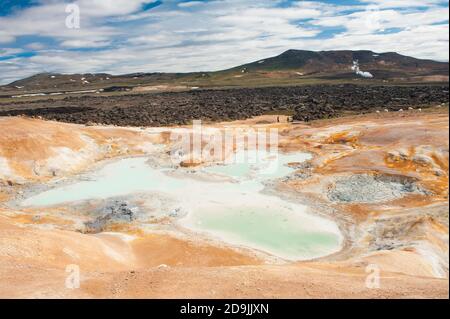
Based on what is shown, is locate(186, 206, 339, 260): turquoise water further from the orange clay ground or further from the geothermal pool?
the orange clay ground

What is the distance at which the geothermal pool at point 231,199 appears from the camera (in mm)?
28375

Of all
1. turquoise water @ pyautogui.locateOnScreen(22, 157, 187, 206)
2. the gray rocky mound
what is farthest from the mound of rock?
the gray rocky mound

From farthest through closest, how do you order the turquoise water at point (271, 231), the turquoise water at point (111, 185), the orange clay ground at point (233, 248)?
1. the turquoise water at point (111, 185)
2. the turquoise water at point (271, 231)
3. the orange clay ground at point (233, 248)

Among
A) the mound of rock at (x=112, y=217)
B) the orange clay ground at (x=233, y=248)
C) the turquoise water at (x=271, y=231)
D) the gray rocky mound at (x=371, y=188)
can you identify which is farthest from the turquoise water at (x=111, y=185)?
the gray rocky mound at (x=371, y=188)

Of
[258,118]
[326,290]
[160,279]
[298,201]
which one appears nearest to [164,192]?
[298,201]

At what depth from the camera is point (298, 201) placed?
35188 millimetres

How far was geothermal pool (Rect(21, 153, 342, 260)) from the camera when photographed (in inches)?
1117

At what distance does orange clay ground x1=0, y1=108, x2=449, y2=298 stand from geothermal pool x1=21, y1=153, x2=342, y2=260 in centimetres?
179

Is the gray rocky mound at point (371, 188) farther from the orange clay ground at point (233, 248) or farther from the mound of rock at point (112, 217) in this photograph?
the mound of rock at point (112, 217)

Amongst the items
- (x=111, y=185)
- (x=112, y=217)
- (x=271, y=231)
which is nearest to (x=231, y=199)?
(x=271, y=231)

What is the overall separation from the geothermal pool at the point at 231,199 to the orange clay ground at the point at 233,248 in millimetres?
1785

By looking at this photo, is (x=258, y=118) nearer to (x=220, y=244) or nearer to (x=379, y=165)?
(x=379, y=165)

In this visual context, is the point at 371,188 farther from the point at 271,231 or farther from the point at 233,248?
the point at 233,248

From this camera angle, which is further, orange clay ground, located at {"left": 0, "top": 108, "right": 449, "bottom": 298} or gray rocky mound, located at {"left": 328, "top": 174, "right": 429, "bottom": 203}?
gray rocky mound, located at {"left": 328, "top": 174, "right": 429, "bottom": 203}
